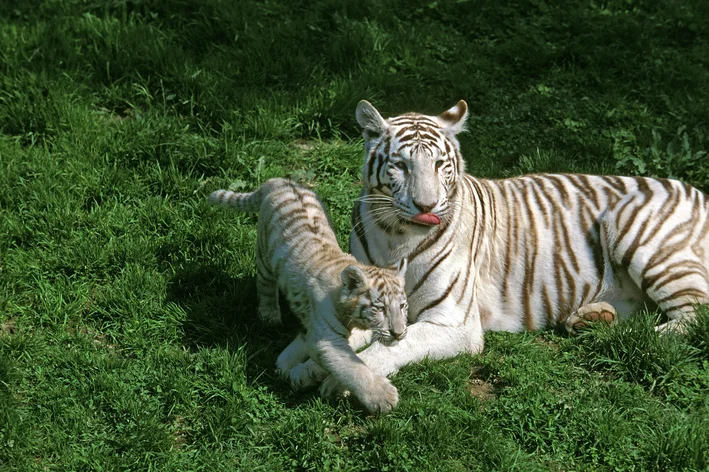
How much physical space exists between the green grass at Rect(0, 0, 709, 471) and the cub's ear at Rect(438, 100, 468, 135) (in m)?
1.21

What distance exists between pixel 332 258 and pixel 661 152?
3224mm

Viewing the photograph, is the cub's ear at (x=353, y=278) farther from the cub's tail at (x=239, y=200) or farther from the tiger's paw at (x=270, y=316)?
the cub's tail at (x=239, y=200)

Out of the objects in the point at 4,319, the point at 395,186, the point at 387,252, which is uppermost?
the point at 395,186

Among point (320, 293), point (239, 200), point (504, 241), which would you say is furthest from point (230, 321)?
point (504, 241)

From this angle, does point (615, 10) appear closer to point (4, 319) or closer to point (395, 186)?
point (395, 186)

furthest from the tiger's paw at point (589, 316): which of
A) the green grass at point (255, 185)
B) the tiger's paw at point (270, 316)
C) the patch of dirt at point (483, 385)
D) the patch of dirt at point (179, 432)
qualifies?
the patch of dirt at point (179, 432)

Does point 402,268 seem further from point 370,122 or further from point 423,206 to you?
point 370,122

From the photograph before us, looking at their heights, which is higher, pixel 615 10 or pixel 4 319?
pixel 615 10

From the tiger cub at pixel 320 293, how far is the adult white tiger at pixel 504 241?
12.6 inches

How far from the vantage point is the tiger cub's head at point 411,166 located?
4788 millimetres

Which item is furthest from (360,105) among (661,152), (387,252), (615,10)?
(615,10)

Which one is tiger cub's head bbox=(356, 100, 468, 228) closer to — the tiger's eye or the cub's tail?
the tiger's eye

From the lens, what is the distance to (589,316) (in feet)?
17.1

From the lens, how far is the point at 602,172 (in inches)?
259
